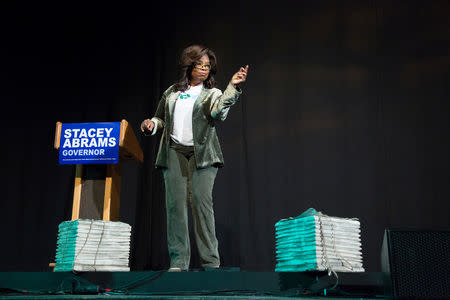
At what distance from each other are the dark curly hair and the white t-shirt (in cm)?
6

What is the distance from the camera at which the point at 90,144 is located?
8.59ft

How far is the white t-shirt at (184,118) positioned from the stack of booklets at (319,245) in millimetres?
730

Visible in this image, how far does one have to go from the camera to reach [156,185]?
3758mm

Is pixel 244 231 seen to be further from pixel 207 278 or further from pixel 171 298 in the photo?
pixel 171 298

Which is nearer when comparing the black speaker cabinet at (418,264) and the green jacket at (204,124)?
the black speaker cabinet at (418,264)

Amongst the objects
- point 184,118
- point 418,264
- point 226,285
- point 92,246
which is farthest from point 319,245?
point 92,246

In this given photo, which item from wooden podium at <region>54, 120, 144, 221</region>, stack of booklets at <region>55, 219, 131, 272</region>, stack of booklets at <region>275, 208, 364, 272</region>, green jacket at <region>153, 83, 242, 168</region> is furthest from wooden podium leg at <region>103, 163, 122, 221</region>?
stack of booklets at <region>275, 208, 364, 272</region>

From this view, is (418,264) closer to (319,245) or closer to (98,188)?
(319,245)

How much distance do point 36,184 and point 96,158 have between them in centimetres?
163

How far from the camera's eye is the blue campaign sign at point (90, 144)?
2598 mm

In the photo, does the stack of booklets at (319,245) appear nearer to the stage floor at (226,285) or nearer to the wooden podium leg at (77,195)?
the stage floor at (226,285)

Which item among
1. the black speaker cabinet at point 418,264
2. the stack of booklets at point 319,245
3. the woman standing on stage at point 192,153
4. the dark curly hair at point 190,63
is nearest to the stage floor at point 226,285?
the stack of booklets at point 319,245

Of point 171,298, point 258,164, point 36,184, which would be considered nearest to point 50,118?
point 36,184

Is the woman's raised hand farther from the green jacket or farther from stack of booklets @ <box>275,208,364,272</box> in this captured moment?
stack of booklets @ <box>275,208,364,272</box>
